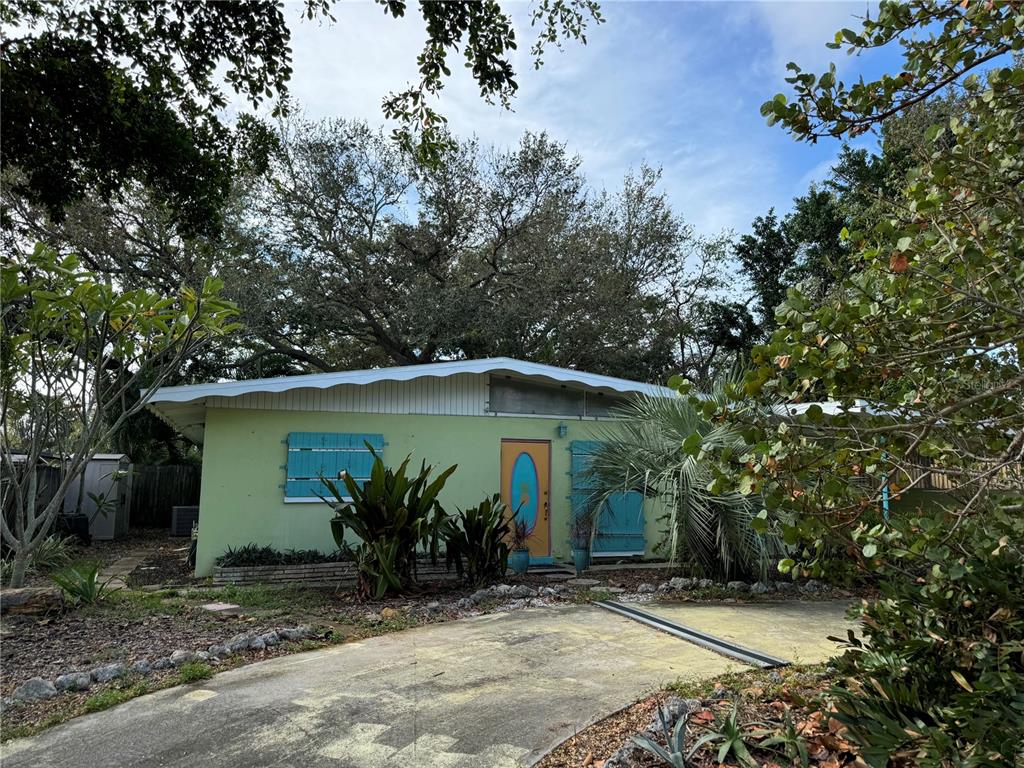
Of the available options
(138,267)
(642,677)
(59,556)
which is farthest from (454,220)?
(642,677)

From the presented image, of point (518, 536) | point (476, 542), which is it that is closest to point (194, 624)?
point (476, 542)

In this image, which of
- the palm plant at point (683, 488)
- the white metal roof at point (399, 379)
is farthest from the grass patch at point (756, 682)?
the white metal roof at point (399, 379)

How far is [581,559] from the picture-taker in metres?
9.50

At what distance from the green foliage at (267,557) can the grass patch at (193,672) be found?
375 centimetres

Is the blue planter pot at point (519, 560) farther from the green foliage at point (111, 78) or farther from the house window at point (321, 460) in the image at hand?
the green foliage at point (111, 78)

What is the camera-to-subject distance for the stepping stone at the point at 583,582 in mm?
8188

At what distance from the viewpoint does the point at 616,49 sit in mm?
5070

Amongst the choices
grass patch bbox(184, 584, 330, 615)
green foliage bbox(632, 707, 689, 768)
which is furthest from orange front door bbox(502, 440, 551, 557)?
green foliage bbox(632, 707, 689, 768)

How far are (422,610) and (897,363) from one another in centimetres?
536

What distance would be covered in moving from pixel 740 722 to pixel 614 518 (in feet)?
23.0

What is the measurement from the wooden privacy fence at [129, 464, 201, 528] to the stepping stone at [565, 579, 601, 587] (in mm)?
12934

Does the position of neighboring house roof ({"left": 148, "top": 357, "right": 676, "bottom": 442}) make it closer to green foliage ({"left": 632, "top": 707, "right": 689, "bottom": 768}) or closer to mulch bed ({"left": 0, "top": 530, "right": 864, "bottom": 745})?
mulch bed ({"left": 0, "top": 530, "right": 864, "bottom": 745})

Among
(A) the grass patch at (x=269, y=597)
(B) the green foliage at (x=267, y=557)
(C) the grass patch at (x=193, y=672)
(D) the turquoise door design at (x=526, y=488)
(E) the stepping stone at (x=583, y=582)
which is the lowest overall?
(C) the grass patch at (x=193, y=672)

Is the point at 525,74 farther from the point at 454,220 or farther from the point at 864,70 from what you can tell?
the point at 454,220
